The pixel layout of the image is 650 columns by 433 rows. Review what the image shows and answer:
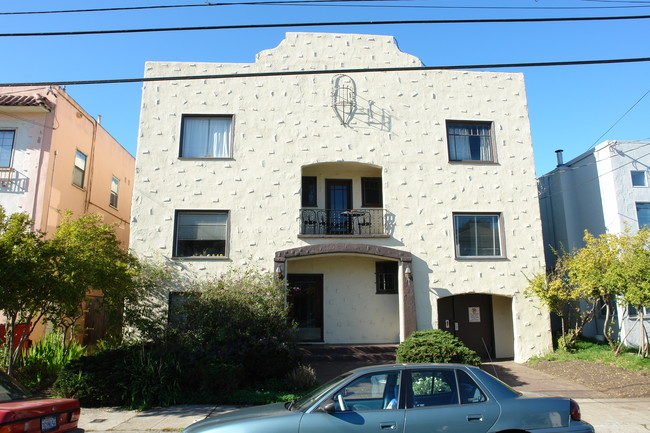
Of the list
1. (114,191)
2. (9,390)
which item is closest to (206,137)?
(114,191)

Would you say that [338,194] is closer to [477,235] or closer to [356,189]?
[356,189]

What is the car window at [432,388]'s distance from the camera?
5.41m

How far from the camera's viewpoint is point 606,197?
16.8m

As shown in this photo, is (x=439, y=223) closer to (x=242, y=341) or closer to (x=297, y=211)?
(x=297, y=211)

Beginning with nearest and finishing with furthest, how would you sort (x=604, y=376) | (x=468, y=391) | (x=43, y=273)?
(x=468, y=391) < (x=43, y=273) < (x=604, y=376)

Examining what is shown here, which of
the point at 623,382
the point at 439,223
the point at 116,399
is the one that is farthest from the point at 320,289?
the point at 623,382

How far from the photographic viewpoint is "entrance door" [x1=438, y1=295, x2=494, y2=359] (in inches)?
620

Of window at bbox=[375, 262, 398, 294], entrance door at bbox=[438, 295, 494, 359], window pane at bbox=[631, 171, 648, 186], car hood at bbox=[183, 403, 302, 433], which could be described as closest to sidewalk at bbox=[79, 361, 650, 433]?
car hood at bbox=[183, 403, 302, 433]

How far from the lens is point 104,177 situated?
61.9ft

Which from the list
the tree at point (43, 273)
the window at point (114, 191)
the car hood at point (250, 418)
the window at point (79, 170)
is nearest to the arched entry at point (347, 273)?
the tree at point (43, 273)

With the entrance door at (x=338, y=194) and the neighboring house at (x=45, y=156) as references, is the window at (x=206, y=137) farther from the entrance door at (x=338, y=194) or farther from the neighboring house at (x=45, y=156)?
the entrance door at (x=338, y=194)

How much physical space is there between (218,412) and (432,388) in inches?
206

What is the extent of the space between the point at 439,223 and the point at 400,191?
1.59m

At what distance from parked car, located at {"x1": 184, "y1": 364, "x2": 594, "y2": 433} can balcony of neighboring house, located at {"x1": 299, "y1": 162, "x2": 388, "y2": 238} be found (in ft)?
32.1
